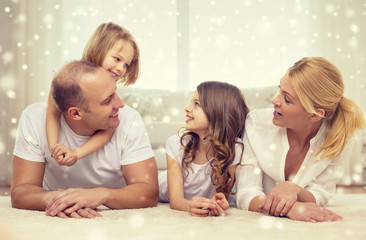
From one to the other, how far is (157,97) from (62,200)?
2353mm

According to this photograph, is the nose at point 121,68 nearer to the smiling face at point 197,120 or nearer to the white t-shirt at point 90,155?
the white t-shirt at point 90,155

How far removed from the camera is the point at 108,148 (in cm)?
164

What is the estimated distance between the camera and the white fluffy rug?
108 centimetres

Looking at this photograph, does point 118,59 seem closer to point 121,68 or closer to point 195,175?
point 121,68

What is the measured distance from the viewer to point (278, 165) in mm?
1636

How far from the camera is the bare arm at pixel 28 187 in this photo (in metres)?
1.45

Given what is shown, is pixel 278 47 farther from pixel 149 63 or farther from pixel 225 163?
pixel 225 163

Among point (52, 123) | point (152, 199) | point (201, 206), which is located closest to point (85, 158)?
point (52, 123)

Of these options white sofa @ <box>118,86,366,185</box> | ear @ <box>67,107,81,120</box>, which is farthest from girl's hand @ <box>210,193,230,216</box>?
white sofa @ <box>118,86,366,185</box>

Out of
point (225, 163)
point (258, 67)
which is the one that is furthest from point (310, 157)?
point (258, 67)

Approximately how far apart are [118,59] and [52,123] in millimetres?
431

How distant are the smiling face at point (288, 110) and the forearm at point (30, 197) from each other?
84cm

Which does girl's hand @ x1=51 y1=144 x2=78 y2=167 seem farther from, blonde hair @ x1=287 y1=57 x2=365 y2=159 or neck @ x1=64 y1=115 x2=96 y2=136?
blonde hair @ x1=287 y1=57 x2=365 y2=159
